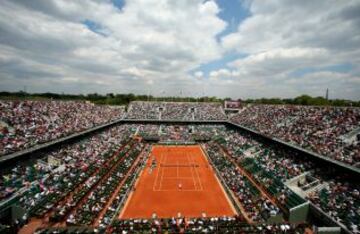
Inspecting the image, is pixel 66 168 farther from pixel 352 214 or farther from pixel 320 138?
pixel 320 138

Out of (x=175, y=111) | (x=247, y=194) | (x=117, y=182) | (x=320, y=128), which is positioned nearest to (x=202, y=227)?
(x=247, y=194)

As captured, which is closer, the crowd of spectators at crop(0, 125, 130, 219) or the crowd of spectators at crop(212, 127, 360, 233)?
the crowd of spectators at crop(212, 127, 360, 233)

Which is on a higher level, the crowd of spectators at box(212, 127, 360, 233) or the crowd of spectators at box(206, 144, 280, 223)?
the crowd of spectators at box(212, 127, 360, 233)

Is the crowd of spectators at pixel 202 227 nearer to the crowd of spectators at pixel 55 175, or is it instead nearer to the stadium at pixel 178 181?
the stadium at pixel 178 181

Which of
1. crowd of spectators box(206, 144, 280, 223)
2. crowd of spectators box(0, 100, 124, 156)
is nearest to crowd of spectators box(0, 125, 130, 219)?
crowd of spectators box(0, 100, 124, 156)

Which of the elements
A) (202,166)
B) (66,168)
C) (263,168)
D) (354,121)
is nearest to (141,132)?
(202,166)

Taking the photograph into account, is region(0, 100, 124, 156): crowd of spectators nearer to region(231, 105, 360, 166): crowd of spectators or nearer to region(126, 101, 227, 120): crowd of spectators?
region(126, 101, 227, 120): crowd of spectators

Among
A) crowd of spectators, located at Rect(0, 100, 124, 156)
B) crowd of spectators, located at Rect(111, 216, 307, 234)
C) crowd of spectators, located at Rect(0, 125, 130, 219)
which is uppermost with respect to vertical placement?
crowd of spectators, located at Rect(0, 100, 124, 156)
